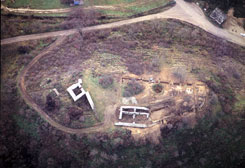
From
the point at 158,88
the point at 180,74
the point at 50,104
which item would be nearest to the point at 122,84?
the point at 158,88

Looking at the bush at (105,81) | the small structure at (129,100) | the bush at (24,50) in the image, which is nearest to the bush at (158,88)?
the small structure at (129,100)

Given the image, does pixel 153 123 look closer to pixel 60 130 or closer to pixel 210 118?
pixel 210 118

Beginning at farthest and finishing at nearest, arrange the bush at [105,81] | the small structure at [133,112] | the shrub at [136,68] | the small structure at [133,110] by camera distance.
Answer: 1. the shrub at [136,68]
2. the bush at [105,81]
3. the small structure at [133,110]
4. the small structure at [133,112]

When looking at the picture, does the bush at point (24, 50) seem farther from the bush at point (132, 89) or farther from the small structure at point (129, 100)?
the small structure at point (129, 100)

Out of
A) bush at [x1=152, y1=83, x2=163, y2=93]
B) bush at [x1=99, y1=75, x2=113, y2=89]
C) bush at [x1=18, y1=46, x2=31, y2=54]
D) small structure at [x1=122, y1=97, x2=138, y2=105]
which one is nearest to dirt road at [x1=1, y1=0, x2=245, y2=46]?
bush at [x1=18, y1=46, x2=31, y2=54]

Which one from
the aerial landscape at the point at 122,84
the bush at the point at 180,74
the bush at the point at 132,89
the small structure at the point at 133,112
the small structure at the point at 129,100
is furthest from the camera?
the bush at the point at 180,74

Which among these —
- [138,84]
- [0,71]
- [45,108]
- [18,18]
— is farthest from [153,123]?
[18,18]

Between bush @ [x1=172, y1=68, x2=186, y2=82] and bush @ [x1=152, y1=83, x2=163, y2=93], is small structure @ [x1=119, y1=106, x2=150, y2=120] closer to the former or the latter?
bush @ [x1=152, y1=83, x2=163, y2=93]
